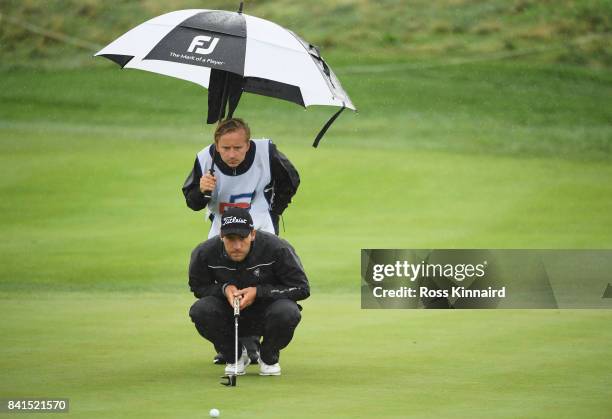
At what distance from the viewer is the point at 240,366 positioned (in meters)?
9.59

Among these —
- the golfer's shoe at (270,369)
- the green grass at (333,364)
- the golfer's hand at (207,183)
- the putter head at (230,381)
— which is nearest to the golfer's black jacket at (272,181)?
the golfer's hand at (207,183)

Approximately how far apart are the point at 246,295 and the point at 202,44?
1.69 meters

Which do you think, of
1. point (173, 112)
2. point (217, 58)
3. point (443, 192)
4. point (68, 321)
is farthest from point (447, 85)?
point (217, 58)

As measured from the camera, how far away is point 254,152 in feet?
33.1

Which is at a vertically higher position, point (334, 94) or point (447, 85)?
point (447, 85)

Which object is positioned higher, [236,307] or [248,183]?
[248,183]

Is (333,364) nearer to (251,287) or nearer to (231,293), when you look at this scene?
(251,287)

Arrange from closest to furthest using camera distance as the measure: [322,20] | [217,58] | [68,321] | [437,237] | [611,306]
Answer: [217,58] → [68,321] → [611,306] → [437,237] → [322,20]

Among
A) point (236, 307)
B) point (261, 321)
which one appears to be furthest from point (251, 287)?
point (261, 321)

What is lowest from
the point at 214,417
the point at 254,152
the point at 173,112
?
the point at 214,417

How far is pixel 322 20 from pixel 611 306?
2121 centimetres

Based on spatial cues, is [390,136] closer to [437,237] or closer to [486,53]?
[486,53]

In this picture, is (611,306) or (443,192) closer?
(611,306)

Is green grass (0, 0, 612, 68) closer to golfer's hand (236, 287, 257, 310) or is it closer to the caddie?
the caddie
